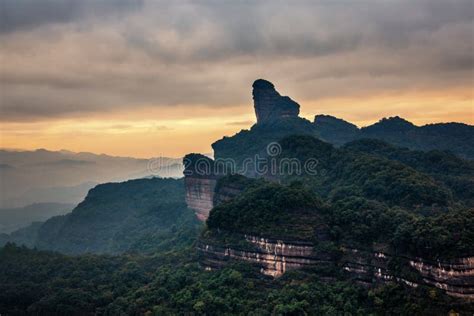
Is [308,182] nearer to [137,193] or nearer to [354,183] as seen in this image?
[354,183]

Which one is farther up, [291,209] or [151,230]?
[291,209]

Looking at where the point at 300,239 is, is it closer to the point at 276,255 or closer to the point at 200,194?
the point at 276,255

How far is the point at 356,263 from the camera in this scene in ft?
165

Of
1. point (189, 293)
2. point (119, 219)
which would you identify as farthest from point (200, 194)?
point (189, 293)

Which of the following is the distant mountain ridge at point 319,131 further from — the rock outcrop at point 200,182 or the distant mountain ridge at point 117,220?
the rock outcrop at point 200,182

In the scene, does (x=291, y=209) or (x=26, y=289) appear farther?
(x=26, y=289)

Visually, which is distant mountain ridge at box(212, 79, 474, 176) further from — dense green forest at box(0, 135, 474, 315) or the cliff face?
the cliff face

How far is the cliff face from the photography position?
133 ft

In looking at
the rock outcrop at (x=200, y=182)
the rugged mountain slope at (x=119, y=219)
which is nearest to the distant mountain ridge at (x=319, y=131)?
the rugged mountain slope at (x=119, y=219)

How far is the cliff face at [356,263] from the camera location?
40.4m

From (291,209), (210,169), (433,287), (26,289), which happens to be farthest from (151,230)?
(433,287)

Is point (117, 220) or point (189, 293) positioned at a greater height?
point (189, 293)

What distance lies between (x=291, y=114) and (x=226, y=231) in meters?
87.7

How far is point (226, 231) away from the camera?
60688 mm
